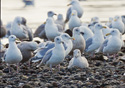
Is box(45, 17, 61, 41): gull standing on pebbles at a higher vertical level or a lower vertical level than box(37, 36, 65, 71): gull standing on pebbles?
higher

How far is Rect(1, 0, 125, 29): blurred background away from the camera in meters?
18.6

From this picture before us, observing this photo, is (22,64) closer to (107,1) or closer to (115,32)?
(115,32)

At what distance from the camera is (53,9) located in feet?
68.8

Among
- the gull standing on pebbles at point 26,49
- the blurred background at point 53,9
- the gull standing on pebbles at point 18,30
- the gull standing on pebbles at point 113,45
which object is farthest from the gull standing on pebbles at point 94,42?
the blurred background at point 53,9

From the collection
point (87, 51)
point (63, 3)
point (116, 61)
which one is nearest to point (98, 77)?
point (116, 61)

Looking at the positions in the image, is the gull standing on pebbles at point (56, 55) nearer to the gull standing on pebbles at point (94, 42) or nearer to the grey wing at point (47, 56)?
the grey wing at point (47, 56)

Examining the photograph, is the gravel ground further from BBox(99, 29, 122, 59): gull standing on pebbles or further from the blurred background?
the blurred background

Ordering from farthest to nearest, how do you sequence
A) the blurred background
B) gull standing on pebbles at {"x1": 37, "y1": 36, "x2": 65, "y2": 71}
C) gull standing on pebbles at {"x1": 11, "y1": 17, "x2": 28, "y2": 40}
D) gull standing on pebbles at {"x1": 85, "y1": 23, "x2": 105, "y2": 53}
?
the blurred background, gull standing on pebbles at {"x1": 11, "y1": 17, "x2": 28, "y2": 40}, gull standing on pebbles at {"x1": 85, "y1": 23, "x2": 105, "y2": 53}, gull standing on pebbles at {"x1": 37, "y1": 36, "x2": 65, "y2": 71}

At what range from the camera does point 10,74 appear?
8516 millimetres

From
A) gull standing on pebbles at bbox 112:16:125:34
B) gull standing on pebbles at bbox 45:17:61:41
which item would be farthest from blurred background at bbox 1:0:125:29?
gull standing on pebbles at bbox 45:17:61:41

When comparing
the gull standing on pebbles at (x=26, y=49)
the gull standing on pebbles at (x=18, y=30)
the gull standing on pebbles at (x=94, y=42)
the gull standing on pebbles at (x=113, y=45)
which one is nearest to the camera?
the gull standing on pebbles at (x=26, y=49)

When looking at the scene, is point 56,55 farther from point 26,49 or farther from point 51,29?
point 51,29

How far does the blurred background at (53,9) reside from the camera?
18.6m

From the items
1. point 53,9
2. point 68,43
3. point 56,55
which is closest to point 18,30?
point 68,43
